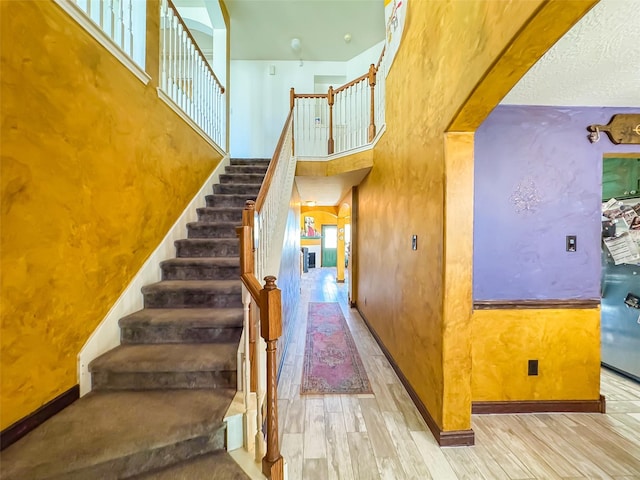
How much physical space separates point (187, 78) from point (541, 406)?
4422 millimetres

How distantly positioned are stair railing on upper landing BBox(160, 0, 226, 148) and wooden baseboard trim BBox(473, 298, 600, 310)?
3.29 meters

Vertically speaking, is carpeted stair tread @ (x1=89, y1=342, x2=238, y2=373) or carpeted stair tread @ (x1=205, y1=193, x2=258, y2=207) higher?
carpeted stair tread @ (x1=205, y1=193, x2=258, y2=207)

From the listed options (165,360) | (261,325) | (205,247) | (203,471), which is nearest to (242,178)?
(205,247)

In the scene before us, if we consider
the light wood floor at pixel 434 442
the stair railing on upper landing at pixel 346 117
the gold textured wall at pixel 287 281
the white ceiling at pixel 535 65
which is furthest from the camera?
the stair railing on upper landing at pixel 346 117

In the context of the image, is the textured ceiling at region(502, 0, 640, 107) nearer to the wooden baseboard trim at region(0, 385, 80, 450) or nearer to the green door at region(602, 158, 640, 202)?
the green door at region(602, 158, 640, 202)

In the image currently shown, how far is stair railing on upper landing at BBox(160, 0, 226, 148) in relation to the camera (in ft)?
7.66

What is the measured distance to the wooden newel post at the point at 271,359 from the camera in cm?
107

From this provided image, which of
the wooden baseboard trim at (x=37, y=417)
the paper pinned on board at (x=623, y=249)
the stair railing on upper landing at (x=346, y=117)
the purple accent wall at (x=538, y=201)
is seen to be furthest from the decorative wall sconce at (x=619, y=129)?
the wooden baseboard trim at (x=37, y=417)

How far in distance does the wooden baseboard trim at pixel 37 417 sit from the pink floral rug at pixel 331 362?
1.48m

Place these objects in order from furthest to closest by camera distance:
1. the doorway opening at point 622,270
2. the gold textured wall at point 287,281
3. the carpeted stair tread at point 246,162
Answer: the carpeted stair tread at point 246,162 → the gold textured wall at point 287,281 → the doorway opening at point 622,270

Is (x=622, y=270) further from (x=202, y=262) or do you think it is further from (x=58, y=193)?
(x=58, y=193)

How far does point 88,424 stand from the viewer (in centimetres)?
117

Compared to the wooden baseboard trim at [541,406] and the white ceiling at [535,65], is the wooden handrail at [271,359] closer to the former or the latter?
the wooden baseboard trim at [541,406]

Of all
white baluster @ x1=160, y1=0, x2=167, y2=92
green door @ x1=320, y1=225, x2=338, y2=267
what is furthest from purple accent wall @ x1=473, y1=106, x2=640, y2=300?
green door @ x1=320, y1=225, x2=338, y2=267
